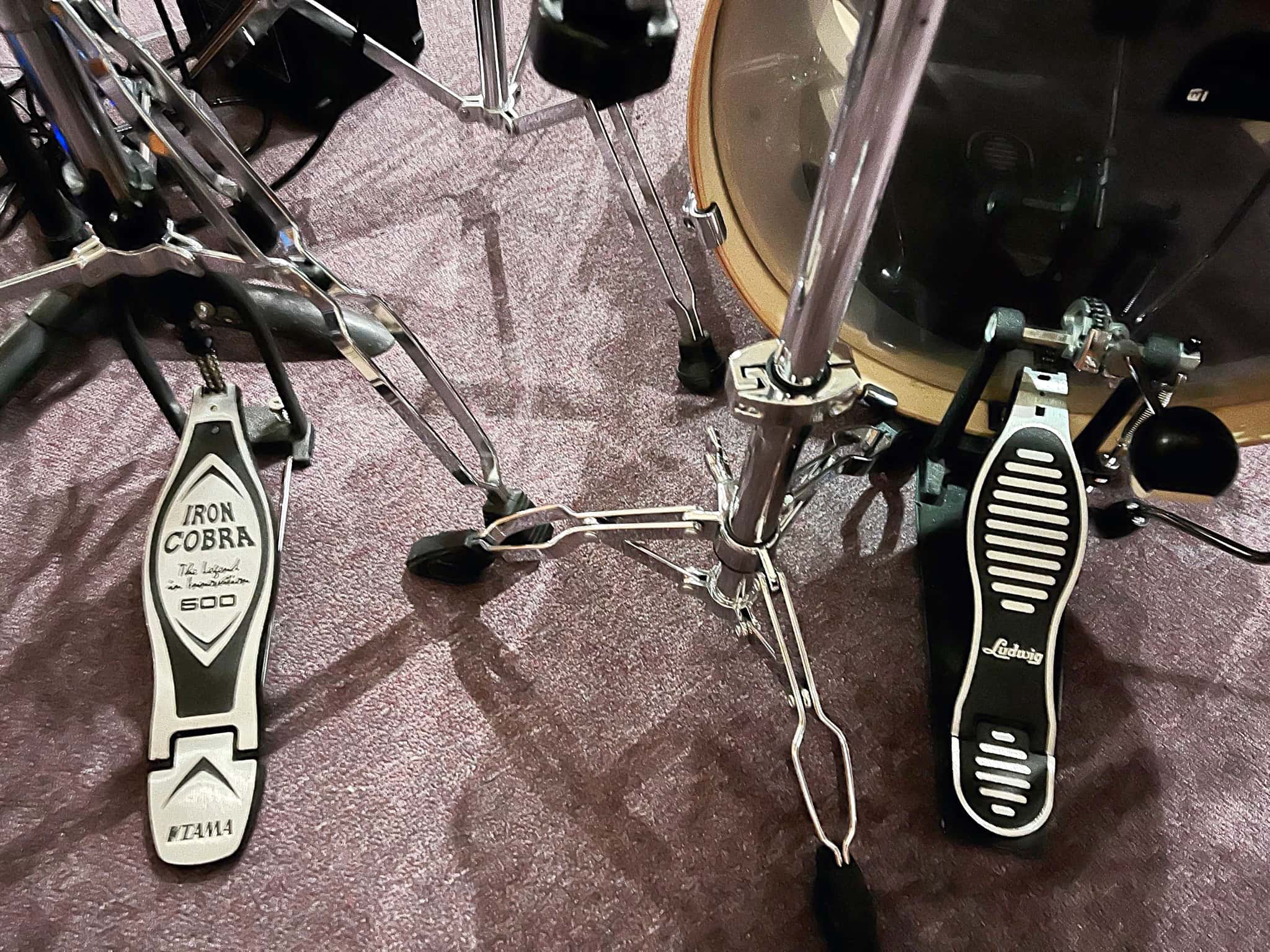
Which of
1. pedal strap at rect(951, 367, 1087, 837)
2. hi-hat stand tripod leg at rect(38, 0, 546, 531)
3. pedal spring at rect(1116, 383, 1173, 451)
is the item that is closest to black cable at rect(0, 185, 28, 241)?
hi-hat stand tripod leg at rect(38, 0, 546, 531)

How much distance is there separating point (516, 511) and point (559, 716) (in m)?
0.21

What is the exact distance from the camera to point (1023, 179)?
0.93m

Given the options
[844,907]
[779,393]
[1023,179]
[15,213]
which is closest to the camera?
[779,393]

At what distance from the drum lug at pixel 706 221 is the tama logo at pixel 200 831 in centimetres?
73

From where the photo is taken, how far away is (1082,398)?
99 cm

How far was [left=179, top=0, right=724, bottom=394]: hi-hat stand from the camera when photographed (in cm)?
92

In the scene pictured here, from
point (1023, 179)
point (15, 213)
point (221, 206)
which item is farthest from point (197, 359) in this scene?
point (1023, 179)

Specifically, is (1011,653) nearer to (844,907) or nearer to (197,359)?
(844,907)

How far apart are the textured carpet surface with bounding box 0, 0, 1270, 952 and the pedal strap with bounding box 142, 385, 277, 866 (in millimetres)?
37

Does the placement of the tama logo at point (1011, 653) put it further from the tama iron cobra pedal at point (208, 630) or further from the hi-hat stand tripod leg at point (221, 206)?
A: the tama iron cobra pedal at point (208, 630)

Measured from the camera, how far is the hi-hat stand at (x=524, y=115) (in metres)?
0.92

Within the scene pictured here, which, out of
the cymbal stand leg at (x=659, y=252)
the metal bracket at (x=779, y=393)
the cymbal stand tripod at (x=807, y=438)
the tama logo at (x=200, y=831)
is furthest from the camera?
the cymbal stand leg at (x=659, y=252)

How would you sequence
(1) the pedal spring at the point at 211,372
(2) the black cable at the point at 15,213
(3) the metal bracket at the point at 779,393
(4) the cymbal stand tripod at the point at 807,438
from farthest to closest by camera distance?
1. (2) the black cable at the point at 15,213
2. (1) the pedal spring at the point at 211,372
3. (3) the metal bracket at the point at 779,393
4. (4) the cymbal stand tripod at the point at 807,438

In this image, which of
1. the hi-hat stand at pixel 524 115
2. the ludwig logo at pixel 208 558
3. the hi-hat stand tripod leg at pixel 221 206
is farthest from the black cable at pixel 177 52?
the ludwig logo at pixel 208 558
